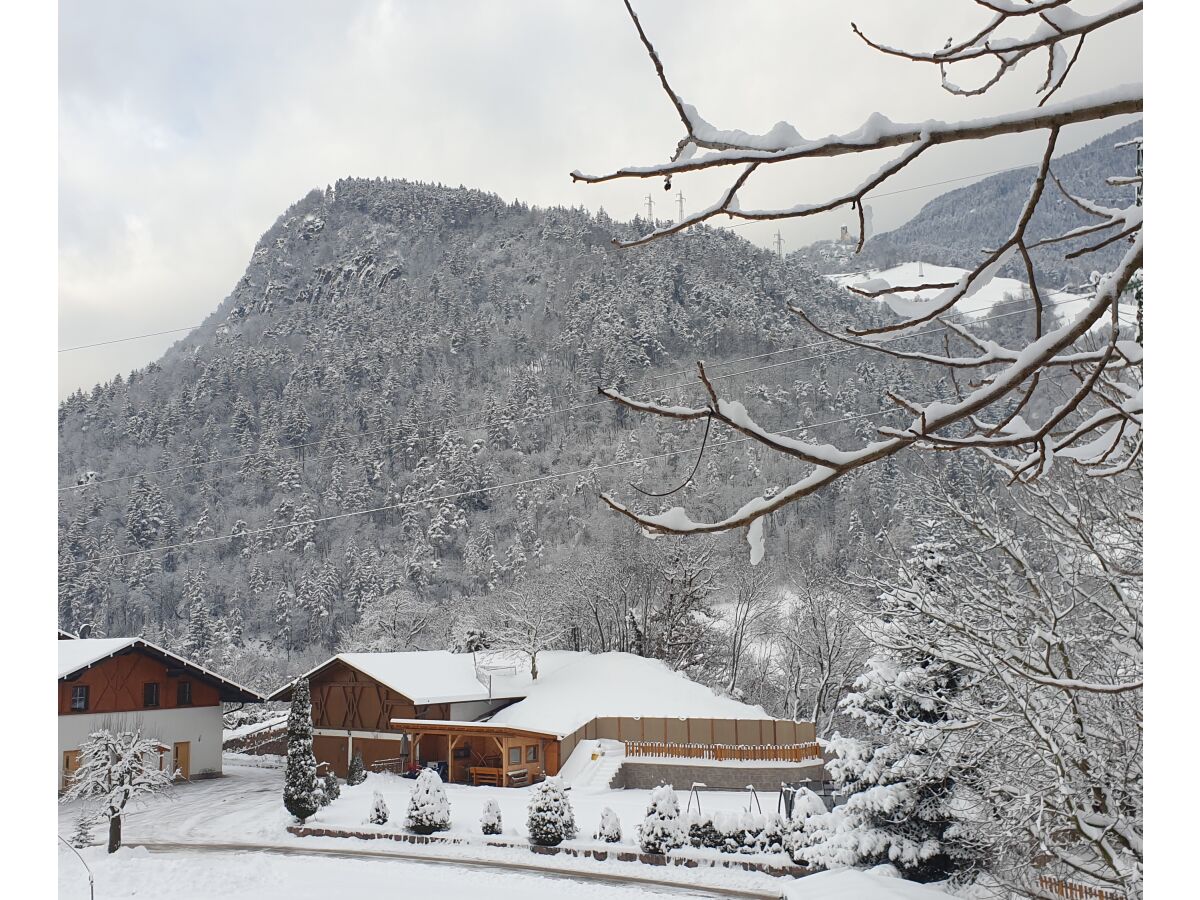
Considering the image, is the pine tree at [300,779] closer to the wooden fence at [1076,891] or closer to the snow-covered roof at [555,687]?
the snow-covered roof at [555,687]

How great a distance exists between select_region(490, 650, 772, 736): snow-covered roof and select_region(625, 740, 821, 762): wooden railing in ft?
3.24

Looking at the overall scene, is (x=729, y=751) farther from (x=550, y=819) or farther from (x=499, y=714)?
(x=550, y=819)

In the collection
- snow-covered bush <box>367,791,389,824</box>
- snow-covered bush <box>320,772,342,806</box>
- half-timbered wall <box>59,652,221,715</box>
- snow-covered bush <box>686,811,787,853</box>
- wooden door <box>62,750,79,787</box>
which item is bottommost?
snow-covered bush <box>320,772,342,806</box>

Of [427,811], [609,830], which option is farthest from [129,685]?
[609,830]

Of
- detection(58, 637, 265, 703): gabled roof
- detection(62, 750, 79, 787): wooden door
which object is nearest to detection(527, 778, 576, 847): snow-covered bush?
Result: detection(62, 750, 79, 787): wooden door

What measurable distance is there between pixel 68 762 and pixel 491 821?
7.59m

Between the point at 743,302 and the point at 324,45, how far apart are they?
47453 millimetres

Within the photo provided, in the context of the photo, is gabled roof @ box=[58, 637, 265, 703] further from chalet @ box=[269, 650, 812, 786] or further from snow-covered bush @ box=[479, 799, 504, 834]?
snow-covered bush @ box=[479, 799, 504, 834]

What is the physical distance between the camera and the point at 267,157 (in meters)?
6.94

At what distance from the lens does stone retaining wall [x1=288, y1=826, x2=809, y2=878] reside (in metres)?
9.88

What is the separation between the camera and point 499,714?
18.7m

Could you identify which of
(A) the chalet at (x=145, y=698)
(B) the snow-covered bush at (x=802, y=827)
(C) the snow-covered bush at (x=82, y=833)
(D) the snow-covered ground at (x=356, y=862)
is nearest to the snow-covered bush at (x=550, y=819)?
(D) the snow-covered ground at (x=356, y=862)
